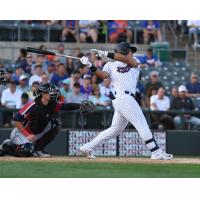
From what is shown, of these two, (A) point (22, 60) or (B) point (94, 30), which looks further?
(B) point (94, 30)

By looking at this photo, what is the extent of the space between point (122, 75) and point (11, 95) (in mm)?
5436

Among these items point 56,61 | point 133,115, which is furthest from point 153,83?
point 133,115

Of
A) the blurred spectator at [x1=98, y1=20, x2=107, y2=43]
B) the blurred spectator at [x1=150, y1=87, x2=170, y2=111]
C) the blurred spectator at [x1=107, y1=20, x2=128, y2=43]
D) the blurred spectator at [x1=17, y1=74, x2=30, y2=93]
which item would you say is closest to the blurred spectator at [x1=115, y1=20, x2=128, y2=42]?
the blurred spectator at [x1=107, y1=20, x2=128, y2=43]

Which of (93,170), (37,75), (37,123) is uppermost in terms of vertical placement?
(37,75)

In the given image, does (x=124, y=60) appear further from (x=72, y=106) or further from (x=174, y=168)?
(x=174, y=168)

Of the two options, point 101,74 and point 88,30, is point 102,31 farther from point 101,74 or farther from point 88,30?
point 101,74

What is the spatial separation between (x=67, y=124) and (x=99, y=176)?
6.52 m

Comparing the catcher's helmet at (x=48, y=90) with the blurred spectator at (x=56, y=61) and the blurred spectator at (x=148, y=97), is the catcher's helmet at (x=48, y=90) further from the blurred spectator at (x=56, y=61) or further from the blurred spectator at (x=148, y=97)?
the blurred spectator at (x=56, y=61)

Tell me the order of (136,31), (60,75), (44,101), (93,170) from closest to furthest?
1. (93,170)
2. (44,101)
3. (60,75)
4. (136,31)

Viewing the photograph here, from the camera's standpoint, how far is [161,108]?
18531 millimetres

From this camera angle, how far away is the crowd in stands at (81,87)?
725 inches

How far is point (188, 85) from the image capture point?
68.0 ft

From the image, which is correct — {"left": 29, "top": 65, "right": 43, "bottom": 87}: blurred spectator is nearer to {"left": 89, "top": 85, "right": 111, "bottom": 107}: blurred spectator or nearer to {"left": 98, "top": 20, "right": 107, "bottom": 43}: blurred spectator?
{"left": 89, "top": 85, "right": 111, "bottom": 107}: blurred spectator

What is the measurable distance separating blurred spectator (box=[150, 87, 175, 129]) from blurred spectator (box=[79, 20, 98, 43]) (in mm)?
4867
